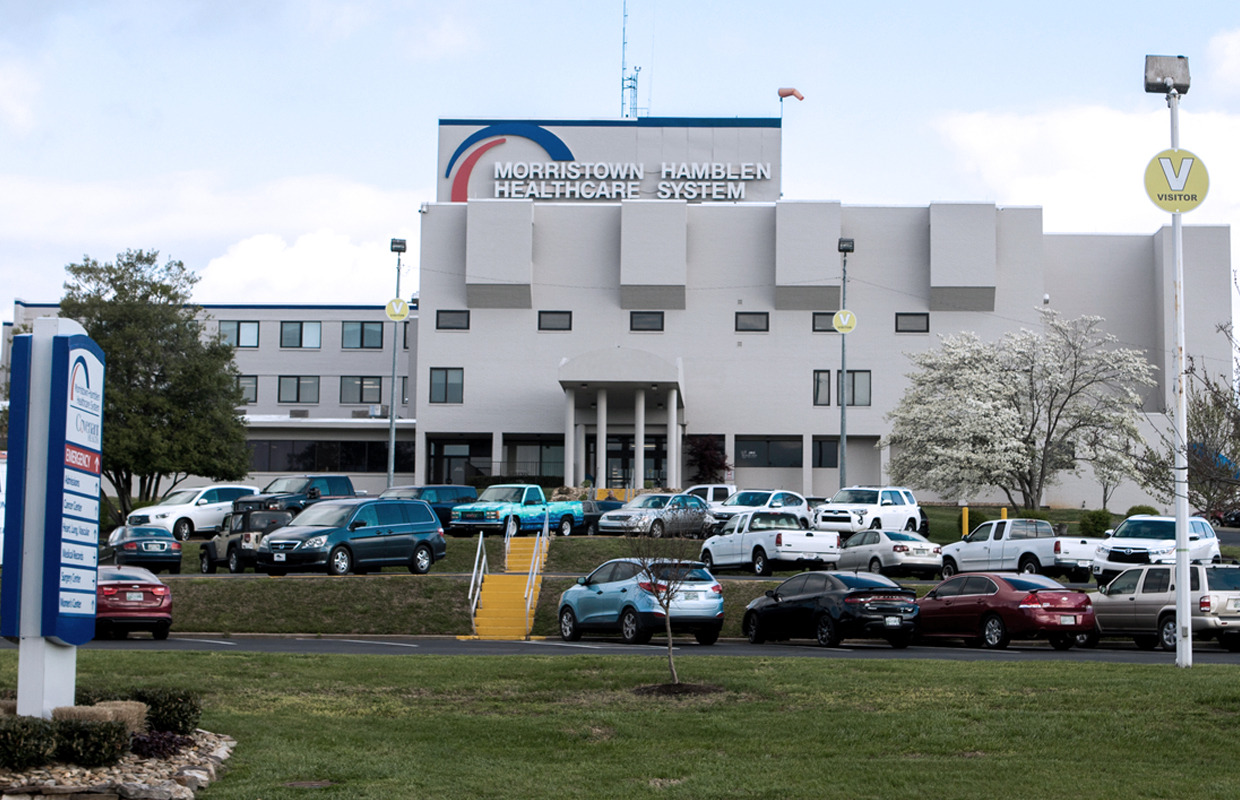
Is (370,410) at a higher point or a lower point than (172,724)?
higher

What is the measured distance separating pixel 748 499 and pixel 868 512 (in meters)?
4.31

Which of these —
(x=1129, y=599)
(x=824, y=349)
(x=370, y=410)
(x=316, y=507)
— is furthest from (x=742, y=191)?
(x=1129, y=599)

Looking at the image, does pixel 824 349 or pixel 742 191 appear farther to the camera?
pixel 742 191

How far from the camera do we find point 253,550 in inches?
1259

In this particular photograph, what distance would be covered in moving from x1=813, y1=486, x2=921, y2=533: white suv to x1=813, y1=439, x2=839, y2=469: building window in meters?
20.2

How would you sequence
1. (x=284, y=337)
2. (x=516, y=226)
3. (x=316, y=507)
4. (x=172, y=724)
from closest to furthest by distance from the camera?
(x=172, y=724) < (x=316, y=507) < (x=516, y=226) < (x=284, y=337)

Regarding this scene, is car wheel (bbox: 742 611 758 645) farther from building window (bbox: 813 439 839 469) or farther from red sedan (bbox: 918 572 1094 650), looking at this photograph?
building window (bbox: 813 439 839 469)

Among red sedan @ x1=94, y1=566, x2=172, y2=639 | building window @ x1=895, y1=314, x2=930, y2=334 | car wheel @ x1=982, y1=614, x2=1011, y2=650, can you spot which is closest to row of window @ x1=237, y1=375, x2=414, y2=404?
building window @ x1=895, y1=314, x2=930, y2=334

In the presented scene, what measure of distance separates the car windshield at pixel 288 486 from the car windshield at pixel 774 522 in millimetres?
15320

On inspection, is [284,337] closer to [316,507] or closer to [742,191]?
[742,191]

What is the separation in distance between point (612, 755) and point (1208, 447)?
859 cm

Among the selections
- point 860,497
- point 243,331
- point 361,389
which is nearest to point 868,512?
point 860,497

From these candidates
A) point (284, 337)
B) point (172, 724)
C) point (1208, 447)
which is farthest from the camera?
point (284, 337)

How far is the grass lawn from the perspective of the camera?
10.0m
